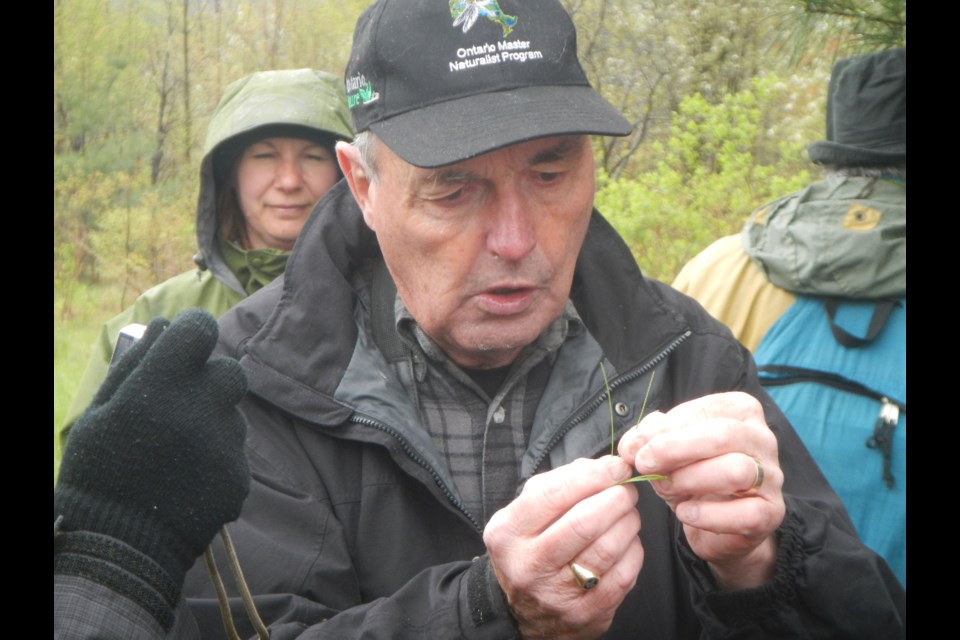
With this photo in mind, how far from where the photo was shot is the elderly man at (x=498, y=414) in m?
1.73

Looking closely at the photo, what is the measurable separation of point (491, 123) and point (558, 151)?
0.62ft

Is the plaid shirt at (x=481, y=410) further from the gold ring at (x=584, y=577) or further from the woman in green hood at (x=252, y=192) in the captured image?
the woman in green hood at (x=252, y=192)

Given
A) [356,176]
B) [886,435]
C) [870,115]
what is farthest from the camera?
[870,115]

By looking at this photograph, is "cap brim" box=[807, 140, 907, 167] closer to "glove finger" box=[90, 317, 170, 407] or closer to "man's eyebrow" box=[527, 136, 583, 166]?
"man's eyebrow" box=[527, 136, 583, 166]

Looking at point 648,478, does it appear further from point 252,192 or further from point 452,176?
point 252,192

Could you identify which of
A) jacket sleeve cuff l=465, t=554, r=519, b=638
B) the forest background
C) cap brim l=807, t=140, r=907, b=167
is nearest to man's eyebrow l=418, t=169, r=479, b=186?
jacket sleeve cuff l=465, t=554, r=519, b=638

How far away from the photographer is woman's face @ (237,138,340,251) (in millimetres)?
3967

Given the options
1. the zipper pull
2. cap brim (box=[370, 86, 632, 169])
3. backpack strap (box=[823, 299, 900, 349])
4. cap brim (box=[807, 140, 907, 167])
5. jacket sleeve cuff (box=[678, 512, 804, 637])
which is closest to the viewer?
jacket sleeve cuff (box=[678, 512, 804, 637])

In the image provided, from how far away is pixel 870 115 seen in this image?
11.3ft

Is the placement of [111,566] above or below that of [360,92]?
below

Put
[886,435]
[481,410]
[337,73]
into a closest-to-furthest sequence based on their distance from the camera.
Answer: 1. [481,410]
2. [886,435]
3. [337,73]

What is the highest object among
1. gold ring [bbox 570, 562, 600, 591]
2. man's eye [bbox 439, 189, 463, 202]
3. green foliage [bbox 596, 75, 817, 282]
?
man's eye [bbox 439, 189, 463, 202]

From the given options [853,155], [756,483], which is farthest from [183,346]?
[853,155]

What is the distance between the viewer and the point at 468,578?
1.79 metres
